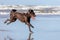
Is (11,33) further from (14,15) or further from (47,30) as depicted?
(47,30)

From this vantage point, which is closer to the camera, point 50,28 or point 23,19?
point 23,19

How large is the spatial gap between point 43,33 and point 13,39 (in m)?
1.53

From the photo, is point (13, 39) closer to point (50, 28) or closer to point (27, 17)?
point (27, 17)

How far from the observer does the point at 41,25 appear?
12633mm

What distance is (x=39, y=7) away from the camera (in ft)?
67.0

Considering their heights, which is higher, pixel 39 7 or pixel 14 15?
pixel 14 15

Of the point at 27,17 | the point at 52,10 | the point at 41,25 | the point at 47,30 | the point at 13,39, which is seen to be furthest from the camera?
the point at 52,10

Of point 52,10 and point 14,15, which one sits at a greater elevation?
point 14,15

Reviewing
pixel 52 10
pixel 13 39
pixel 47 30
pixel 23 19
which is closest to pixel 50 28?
pixel 47 30

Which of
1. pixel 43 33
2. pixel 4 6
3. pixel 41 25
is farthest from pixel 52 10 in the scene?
pixel 43 33

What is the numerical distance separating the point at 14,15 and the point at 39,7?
9.19m

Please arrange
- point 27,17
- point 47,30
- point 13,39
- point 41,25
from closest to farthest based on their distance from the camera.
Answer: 1. point 13,39
2. point 27,17
3. point 47,30
4. point 41,25

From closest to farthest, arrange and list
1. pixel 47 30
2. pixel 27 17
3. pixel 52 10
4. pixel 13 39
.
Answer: pixel 13 39, pixel 27 17, pixel 47 30, pixel 52 10

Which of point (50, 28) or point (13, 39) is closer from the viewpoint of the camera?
point (13, 39)
